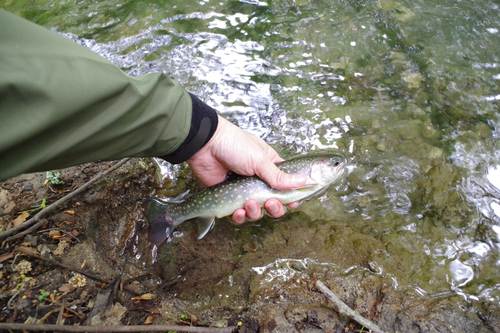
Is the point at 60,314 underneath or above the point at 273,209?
above

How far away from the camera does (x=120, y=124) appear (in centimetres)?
230

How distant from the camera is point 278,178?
3475mm

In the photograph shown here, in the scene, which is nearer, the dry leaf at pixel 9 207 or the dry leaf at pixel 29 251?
the dry leaf at pixel 29 251

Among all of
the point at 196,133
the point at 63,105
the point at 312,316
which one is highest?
the point at 63,105

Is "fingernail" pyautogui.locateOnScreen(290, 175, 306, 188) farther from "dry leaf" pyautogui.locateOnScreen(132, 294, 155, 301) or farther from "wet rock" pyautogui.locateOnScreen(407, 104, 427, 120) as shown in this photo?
"wet rock" pyautogui.locateOnScreen(407, 104, 427, 120)

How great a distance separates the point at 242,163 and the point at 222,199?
19.1 inches

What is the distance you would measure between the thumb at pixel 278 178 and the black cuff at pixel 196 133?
73cm

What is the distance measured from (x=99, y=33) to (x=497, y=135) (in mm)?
6811

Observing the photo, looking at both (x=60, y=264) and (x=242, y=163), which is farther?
(x=242, y=163)

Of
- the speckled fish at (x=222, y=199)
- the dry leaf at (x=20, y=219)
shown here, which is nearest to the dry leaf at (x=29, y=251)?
the dry leaf at (x=20, y=219)

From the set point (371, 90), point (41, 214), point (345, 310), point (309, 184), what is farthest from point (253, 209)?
point (371, 90)

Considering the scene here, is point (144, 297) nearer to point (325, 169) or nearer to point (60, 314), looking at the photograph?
point (60, 314)

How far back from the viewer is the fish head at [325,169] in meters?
3.70

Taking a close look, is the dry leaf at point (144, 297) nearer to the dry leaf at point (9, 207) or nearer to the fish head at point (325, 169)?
the dry leaf at point (9, 207)
